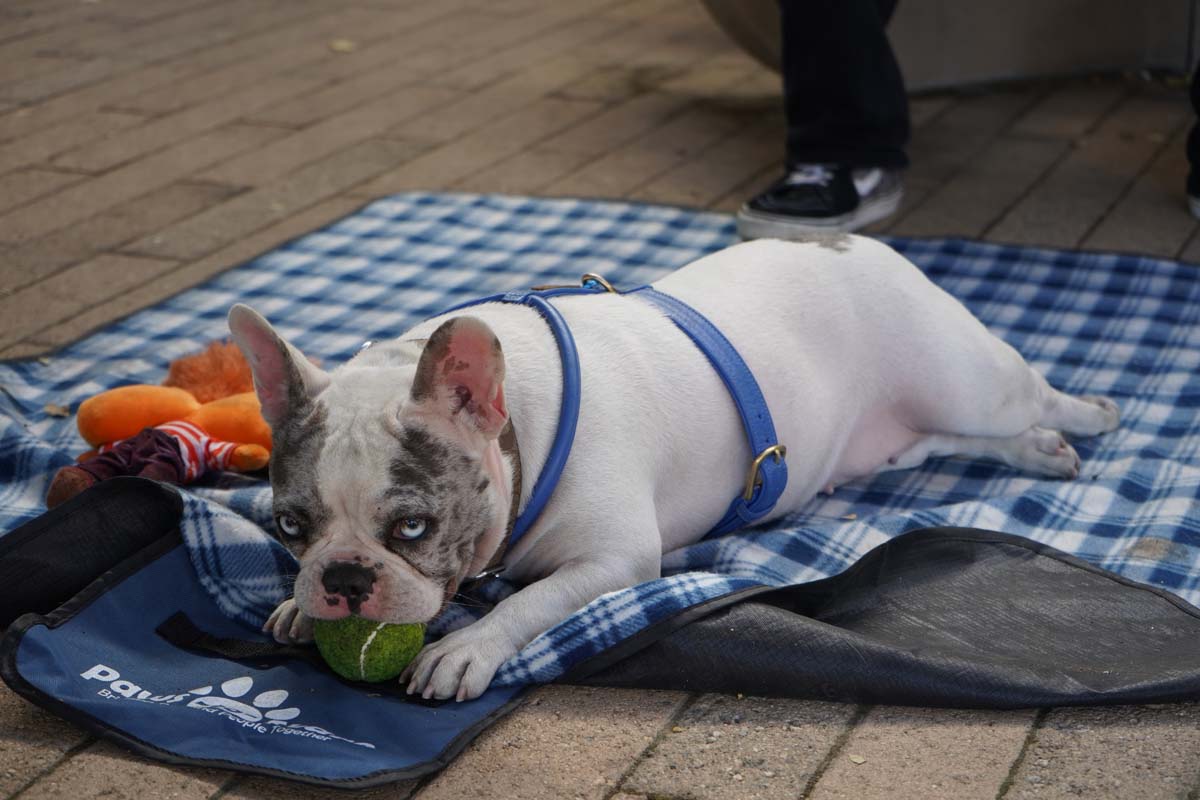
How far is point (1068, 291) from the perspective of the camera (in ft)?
13.4

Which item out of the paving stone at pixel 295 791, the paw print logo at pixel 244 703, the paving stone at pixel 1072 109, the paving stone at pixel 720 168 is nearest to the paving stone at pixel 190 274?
the paving stone at pixel 720 168

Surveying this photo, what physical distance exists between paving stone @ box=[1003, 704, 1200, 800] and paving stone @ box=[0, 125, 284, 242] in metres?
3.72

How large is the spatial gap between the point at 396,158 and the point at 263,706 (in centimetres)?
352

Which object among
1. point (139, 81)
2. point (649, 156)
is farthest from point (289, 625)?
point (139, 81)

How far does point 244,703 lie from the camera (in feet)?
7.36

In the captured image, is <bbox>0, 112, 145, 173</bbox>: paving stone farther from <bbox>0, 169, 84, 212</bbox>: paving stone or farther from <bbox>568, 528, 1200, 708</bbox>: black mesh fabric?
<bbox>568, 528, 1200, 708</bbox>: black mesh fabric

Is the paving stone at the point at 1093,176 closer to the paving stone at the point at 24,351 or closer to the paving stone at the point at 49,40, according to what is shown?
the paving stone at the point at 24,351

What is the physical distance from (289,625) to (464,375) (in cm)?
56

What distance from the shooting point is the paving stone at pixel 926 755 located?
2039mm

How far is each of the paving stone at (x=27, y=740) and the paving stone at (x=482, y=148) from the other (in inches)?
121

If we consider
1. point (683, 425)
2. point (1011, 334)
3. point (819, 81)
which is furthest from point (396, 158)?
point (683, 425)

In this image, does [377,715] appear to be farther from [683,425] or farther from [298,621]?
[683,425]

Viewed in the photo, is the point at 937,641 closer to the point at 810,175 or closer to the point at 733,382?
the point at 733,382

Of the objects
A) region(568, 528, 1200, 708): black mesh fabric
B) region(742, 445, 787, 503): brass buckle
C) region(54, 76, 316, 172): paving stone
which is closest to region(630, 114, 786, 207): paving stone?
region(54, 76, 316, 172): paving stone
